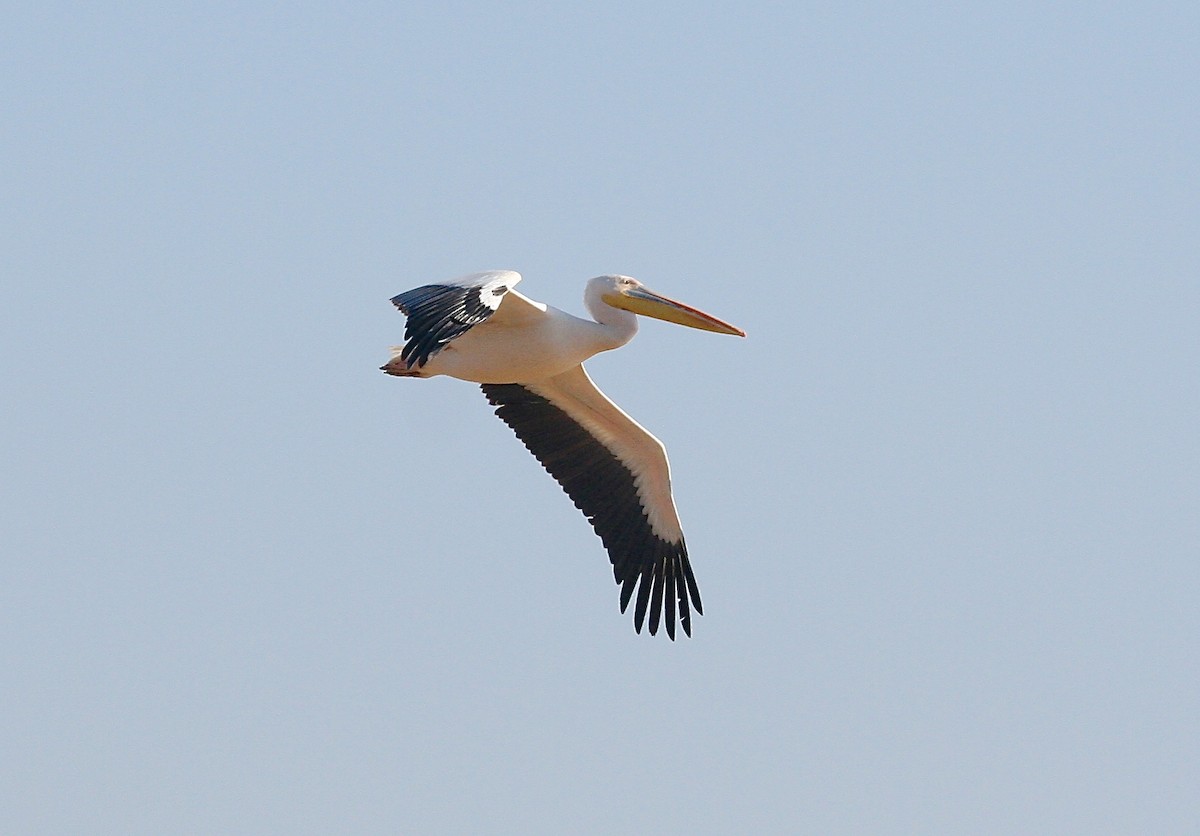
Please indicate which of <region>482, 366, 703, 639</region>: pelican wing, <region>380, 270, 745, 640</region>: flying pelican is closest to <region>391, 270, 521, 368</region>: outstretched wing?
<region>380, 270, 745, 640</region>: flying pelican

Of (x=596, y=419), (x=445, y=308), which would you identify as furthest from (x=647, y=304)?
(x=445, y=308)

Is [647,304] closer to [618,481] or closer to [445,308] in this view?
[618,481]

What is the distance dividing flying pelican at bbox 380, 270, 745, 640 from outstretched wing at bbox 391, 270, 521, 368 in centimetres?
104

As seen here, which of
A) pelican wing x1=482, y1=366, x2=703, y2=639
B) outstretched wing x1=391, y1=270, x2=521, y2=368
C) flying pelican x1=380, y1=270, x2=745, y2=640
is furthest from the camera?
Result: pelican wing x1=482, y1=366, x2=703, y2=639

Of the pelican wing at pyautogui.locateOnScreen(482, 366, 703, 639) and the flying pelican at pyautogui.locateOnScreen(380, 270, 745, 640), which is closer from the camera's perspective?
the flying pelican at pyautogui.locateOnScreen(380, 270, 745, 640)

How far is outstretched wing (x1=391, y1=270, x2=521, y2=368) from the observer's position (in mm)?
12985

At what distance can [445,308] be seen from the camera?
1338 centimetres

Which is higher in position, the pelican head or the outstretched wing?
the pelican head

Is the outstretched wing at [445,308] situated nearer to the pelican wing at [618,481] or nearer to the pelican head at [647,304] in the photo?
the pelican head at [647,304]

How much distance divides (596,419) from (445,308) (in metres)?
3.60

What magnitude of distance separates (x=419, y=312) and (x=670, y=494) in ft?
13.9

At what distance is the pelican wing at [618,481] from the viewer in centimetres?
1678

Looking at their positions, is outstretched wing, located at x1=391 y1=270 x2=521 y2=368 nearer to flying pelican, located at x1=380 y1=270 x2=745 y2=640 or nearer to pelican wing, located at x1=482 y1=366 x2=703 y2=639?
flying pelican, located at x1=380 y1=270 x2=745 y2=640

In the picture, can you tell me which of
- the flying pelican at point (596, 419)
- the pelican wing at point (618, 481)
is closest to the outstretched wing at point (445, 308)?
the flying pelican at point (596, 419)
